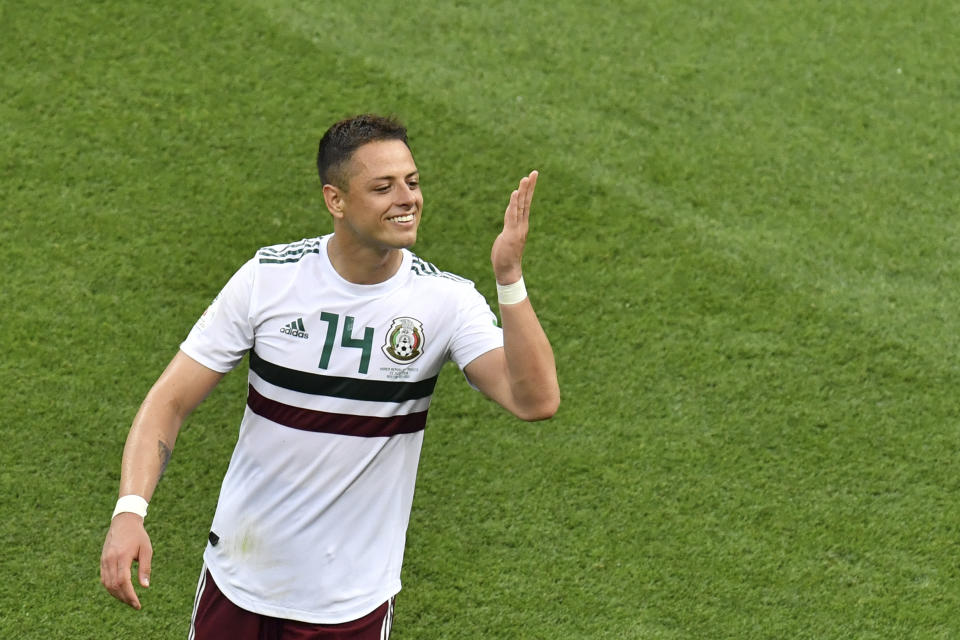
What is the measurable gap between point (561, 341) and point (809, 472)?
1358 mm

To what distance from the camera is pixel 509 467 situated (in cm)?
591

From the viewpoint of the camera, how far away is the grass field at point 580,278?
5.52 meters

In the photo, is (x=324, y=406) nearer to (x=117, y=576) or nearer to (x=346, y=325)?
(x=346, y=325)

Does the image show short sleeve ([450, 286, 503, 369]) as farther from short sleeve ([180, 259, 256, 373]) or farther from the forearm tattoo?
the forearm tattoo

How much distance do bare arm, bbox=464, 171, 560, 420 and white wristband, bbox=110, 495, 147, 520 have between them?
40.5 inches

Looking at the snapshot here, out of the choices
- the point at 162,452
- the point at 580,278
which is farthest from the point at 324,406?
the point at 580,278

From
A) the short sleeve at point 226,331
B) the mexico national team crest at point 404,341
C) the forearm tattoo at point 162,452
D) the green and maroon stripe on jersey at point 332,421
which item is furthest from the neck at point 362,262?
the forearm tattoo at point 162,452

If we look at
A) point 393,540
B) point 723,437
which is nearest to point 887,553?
point 723,437

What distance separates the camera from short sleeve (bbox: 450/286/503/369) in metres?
3.76

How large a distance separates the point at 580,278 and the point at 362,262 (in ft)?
9.97

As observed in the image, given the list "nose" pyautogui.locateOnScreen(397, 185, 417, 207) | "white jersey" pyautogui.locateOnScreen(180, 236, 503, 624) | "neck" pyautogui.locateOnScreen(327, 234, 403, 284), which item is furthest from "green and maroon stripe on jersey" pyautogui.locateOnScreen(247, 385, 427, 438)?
"nose" pyautogui.locateOnScreen(397, 185, 417, 207)

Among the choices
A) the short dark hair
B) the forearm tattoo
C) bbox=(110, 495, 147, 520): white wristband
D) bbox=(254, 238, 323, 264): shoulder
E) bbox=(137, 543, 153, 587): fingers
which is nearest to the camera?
bbox=(137, 543, 153, 587): fingers

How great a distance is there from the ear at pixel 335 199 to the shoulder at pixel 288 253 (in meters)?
0.16

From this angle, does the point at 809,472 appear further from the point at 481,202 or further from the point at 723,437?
the point at 481,202
